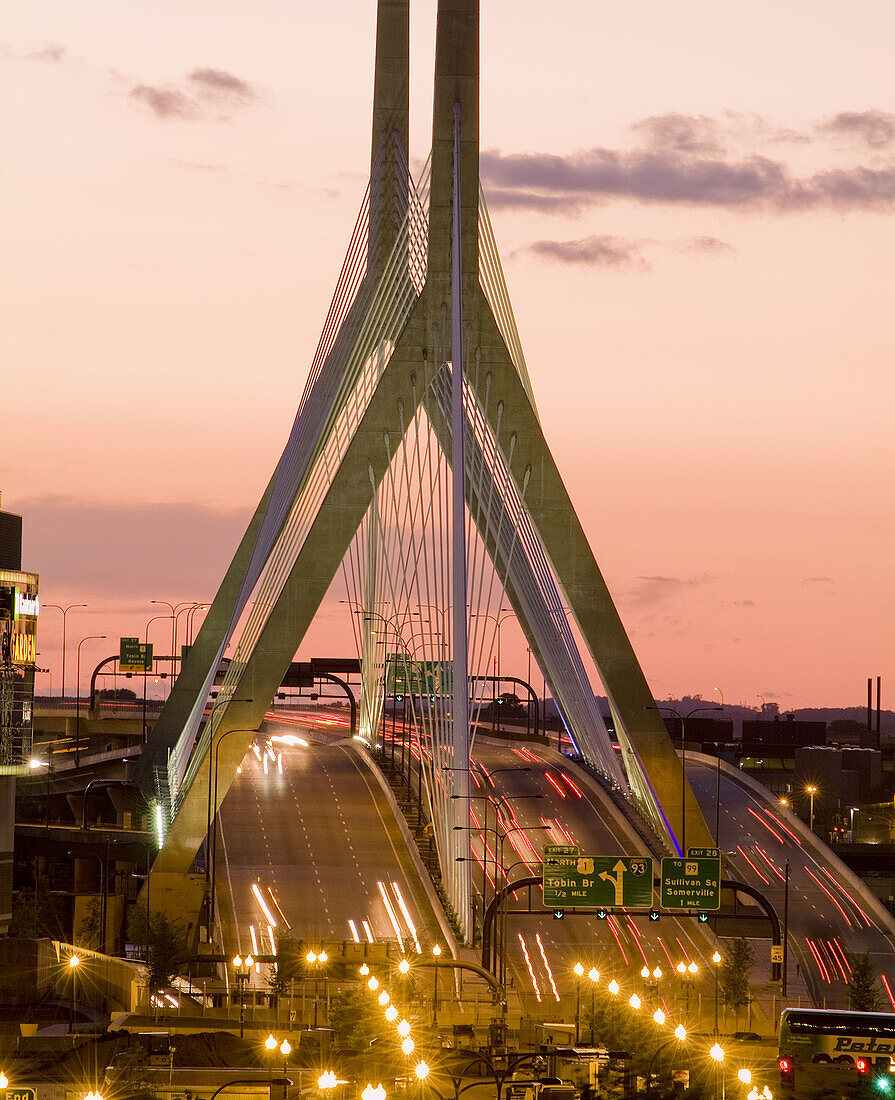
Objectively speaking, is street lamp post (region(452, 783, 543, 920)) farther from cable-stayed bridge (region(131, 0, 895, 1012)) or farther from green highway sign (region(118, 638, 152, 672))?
A: green highway sign (region(118, 638, 152, 672))

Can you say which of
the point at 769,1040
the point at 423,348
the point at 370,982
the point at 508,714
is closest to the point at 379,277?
the point at 423,348

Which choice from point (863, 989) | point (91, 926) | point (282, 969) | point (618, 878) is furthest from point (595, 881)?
point (91, 926)

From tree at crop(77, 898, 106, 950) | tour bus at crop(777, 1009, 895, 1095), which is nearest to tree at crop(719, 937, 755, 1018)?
tour bus at crop(777, 1009, 895, 1095)

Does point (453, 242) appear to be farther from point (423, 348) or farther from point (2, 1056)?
point (2, 1056)

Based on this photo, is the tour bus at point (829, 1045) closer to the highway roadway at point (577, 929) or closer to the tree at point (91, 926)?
the highway roadway at point (577, 929)

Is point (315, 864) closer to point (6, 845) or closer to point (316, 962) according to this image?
point (6, 845)

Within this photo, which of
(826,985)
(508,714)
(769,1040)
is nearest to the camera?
(769,1040)
